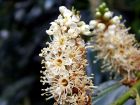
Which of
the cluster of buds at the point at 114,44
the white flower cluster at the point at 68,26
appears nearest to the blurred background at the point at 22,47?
the cluster of buds at the point at 114,44

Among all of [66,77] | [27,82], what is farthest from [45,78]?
[27,82]

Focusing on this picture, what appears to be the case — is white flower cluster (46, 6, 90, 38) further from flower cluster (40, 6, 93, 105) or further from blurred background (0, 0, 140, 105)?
blurred background (0, 0, 140, 105)

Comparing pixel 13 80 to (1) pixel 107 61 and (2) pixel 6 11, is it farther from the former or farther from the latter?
(1) pixel 107 61

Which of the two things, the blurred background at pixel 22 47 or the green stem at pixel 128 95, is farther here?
the blurred background at pixel 22 47

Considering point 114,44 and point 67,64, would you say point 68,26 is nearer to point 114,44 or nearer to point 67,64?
point 67,64

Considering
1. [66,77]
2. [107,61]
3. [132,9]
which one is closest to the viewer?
[66,77]

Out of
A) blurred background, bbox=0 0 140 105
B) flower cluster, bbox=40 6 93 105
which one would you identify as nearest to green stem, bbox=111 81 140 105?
flower cluster, bbox=40 6 93 105

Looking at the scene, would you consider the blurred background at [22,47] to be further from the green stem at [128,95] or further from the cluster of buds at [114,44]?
the green stem at [128,95]

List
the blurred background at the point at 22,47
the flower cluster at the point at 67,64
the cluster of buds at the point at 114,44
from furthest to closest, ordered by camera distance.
Answer: the blurred background at the point at 22,47
the cluster of buds at the point at 114,44
the flower cluster at the point at 67,64
